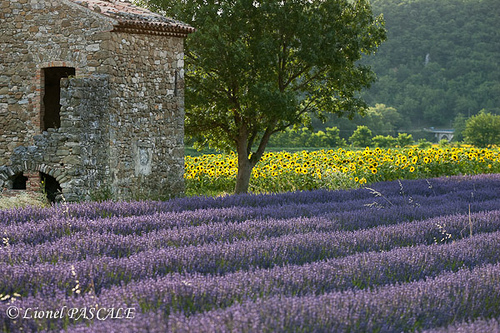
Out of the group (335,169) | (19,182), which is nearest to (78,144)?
(19,182)

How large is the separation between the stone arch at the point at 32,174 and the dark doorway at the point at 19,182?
0.48 ft

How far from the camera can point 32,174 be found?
1115 centimetres

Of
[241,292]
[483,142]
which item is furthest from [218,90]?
[483,142]

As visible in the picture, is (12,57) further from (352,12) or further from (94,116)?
(352,12)

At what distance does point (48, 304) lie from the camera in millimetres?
3539

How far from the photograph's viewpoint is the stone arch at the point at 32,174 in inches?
423

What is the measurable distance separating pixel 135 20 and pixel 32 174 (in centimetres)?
352

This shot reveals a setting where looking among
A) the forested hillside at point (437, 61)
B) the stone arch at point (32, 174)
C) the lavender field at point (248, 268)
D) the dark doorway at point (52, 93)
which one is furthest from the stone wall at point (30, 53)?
the forested hillside at point (437, 61)

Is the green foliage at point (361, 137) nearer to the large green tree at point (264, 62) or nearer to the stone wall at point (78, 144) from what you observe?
the large green tree at point (264, 62)

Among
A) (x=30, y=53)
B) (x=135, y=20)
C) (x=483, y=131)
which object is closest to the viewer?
(x=135, y=20)

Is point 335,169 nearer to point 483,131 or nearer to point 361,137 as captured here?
point 361,137

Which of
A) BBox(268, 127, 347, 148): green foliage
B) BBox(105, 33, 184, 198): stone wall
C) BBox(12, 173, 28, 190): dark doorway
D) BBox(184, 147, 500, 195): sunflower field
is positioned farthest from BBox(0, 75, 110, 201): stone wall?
BBox(268, 127, 347, 148): green foliage

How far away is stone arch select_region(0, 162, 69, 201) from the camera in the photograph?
1075 centimetres

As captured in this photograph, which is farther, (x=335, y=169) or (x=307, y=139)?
(x=307, y=139)
